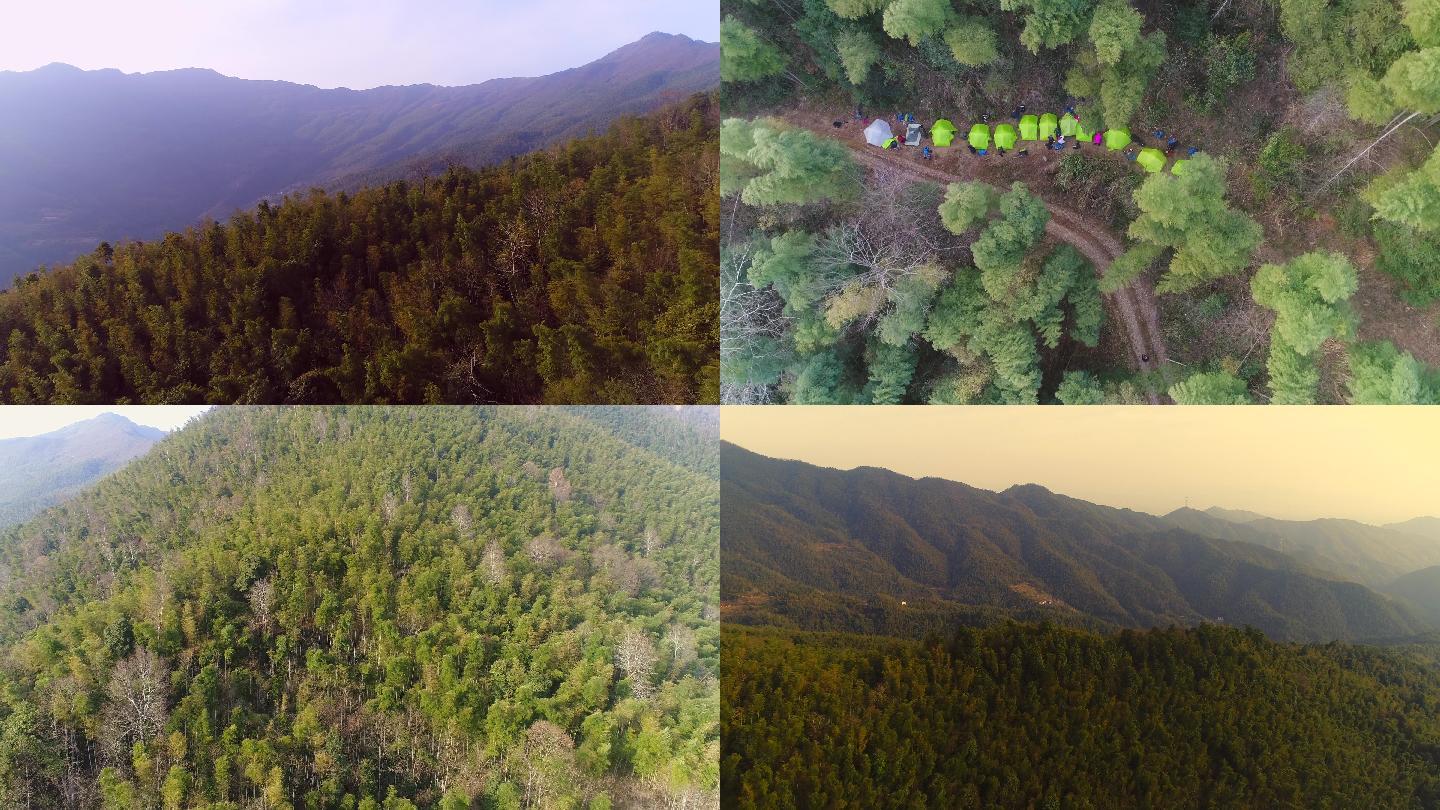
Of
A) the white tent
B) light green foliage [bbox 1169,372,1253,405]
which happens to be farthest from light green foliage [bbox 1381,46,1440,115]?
the white tent

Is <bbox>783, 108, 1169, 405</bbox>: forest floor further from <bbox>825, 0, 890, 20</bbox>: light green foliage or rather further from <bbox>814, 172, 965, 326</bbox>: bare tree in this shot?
<bbox>825, 0, 890, 20</bbox>: light green foliage

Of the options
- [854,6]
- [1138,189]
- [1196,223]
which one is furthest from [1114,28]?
[854,6]

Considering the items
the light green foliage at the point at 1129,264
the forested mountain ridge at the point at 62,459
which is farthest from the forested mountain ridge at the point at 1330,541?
the forested mountain ridge at the point at 62,459

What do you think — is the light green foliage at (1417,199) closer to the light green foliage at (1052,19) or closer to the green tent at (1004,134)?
the light green foliage at (1052,19)

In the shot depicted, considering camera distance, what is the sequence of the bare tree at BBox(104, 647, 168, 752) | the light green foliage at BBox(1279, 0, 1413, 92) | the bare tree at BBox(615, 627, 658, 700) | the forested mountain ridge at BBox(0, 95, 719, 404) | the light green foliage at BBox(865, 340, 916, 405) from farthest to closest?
the light green foliage at BBox(865, 340, 916, 405) < the light green foliage at BBox(1279, 0, 1413, 92) < the forested mountain ridge at BBox(0, 95, 719, 404) < the bare tree at BBox(615, 627, 658, 700) < the bare tree at BBox(104, 647, 168, 752)

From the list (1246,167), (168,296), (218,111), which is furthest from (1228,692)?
(218,111)
